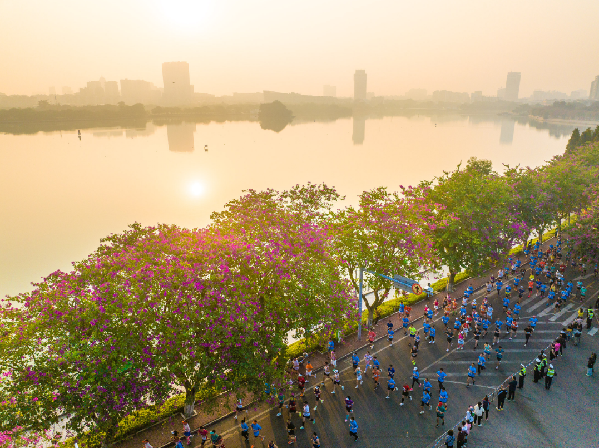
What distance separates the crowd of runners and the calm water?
84.1 feet

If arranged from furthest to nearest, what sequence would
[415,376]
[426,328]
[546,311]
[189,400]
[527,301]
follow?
[527,301], [546,311], [426,328], [415,376], [189,400]

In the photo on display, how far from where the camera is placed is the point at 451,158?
9150cm

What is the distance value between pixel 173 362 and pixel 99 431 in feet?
13.3

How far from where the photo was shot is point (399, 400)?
62.8 feet

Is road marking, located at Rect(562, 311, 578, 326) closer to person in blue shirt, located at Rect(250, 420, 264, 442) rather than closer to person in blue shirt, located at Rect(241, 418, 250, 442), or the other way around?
person in blue shirt, located at Rect(250, 420, 264, 442)

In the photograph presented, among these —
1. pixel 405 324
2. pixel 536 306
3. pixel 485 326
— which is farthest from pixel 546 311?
pixel 405 324

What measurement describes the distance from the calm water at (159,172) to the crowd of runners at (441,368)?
2562cm

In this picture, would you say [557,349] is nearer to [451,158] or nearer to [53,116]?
[451,158]

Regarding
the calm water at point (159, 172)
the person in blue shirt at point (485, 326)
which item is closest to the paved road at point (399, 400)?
the person in blue shirt at point (485, 326)

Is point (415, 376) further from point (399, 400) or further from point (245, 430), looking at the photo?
point (245, 430)

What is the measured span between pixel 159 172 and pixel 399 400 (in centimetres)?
6410

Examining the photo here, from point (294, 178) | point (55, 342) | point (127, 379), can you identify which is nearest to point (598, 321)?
point (127, 379)

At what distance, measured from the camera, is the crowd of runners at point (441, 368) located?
17172 mm

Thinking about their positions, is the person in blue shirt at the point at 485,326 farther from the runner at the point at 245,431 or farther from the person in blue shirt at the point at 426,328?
the runner at the point at 245,431
